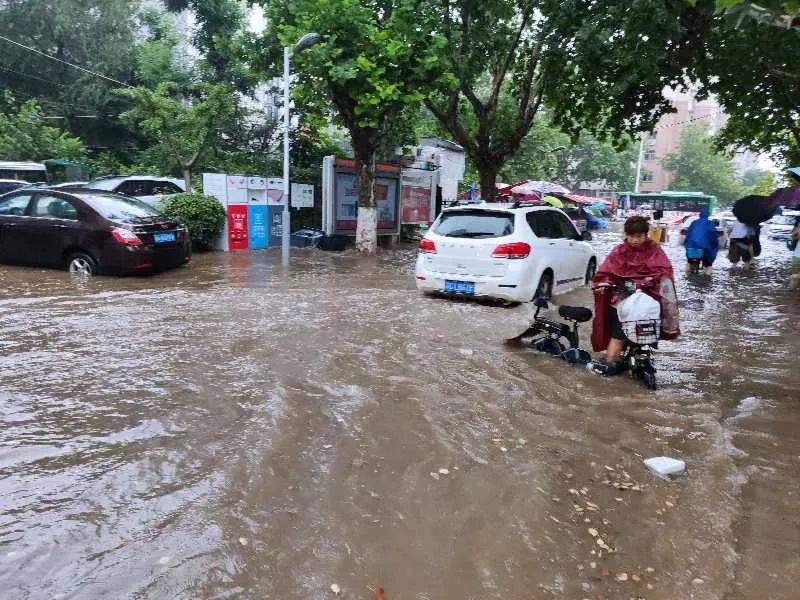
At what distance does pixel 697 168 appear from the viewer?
6562 centimetres

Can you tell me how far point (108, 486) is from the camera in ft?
10.8

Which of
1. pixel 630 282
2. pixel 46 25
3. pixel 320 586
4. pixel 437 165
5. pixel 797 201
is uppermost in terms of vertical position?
pixel 46 25

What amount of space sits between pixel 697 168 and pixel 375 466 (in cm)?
7108

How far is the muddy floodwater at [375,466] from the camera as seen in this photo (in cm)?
269

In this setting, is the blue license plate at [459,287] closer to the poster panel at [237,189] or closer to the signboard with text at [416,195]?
the poster panel at [237,189]

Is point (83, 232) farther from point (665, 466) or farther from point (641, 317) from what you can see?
point (665, 466)

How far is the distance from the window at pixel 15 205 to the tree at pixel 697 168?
6755cm

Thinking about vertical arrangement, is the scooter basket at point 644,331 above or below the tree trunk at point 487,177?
below

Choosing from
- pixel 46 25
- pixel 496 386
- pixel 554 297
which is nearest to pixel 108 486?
pixel 496 386

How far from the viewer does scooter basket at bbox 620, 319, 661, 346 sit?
5254 millimetres

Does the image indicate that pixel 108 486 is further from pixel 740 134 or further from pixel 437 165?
pixel 740 134

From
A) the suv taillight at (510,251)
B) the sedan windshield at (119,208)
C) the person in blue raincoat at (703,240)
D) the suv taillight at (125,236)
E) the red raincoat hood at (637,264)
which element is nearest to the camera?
the red raincoat hood at (637,264)

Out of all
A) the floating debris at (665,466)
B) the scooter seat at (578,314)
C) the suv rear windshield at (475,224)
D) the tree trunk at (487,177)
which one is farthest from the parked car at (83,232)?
the tree trunk at (487,177)

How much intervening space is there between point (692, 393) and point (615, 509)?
8.12 feet
